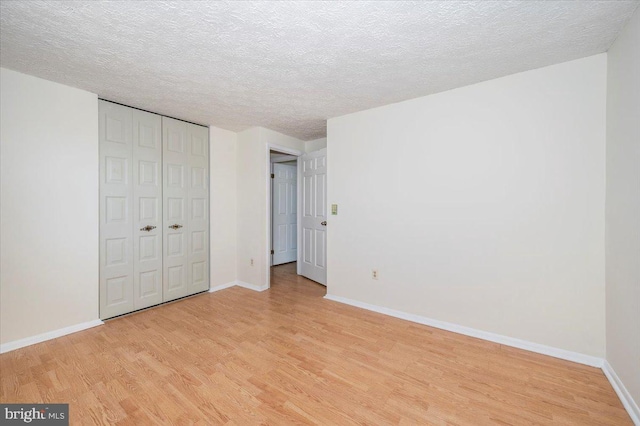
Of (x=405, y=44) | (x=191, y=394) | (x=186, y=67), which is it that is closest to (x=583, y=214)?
(x=405, y=44)

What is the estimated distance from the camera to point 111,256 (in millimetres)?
2895

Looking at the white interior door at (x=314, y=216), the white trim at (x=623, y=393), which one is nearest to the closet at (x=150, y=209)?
the white interior door at (x=314, y=216)

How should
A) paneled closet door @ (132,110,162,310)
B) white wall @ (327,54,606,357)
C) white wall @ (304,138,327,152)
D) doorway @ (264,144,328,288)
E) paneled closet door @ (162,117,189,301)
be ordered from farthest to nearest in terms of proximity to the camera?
white wall @ (304,138,327,152)
doorway @ (264,144,328,288)
paneled closet door @ (162,117,189,301)
paneled closet door @ (132,110,162,310)
white wall @ (327,54,606,357)

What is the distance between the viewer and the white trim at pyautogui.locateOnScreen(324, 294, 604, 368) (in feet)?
6.85

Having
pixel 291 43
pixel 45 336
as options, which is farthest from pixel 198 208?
pixel 291 43

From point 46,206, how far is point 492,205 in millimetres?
4176

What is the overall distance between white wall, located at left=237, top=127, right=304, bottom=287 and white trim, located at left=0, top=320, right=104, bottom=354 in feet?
5.97

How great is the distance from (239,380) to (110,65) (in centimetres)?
269

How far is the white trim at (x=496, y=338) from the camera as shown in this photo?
209 centimetres

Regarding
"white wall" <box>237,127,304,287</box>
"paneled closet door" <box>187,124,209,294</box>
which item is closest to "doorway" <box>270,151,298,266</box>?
"white wall" <box>237,127,304,287</box>

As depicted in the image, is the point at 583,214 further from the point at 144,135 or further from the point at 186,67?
the point at 144,135

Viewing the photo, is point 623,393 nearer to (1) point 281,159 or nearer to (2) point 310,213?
(2) point 310,213

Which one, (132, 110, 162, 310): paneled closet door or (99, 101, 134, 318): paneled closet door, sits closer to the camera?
(99, 101, 134, 318): paneled closet door

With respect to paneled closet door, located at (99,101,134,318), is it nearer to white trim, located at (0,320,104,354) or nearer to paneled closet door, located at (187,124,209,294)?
white trim, located at (0,320,104,354)
